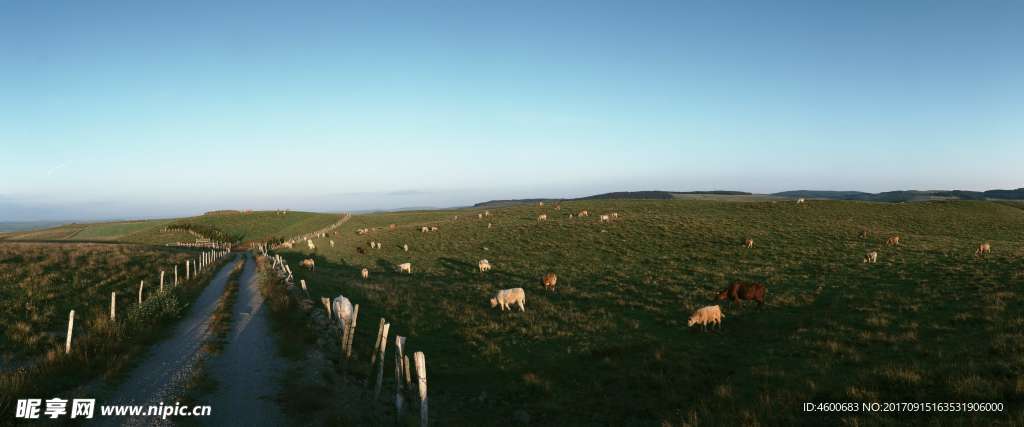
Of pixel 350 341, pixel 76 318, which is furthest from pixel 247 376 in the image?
pixel 76 318

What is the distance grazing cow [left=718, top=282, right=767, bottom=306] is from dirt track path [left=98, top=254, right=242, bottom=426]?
20.2 metres

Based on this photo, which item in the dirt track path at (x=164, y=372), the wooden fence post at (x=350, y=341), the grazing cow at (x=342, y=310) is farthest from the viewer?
the grazing cow at (x=342, y=310)

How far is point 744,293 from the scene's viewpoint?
65.2ft

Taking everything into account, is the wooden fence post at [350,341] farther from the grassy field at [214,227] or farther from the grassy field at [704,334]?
the grassy field at [214,227]

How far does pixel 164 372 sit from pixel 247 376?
2.19m

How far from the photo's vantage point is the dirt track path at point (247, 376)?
9.23m

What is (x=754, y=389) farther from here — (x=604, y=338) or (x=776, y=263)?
(x=776, y=263)

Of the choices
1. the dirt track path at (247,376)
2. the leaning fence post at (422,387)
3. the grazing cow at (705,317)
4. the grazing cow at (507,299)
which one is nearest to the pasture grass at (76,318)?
the dirt track path at (247,376)

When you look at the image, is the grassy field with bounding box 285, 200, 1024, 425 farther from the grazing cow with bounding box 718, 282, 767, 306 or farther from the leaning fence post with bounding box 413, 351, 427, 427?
the leaning fence post with bounding box 413, 351, 427, 427

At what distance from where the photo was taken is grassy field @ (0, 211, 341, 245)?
248ft

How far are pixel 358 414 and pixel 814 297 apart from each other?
66.0 ft

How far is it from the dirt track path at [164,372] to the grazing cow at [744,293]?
20.2m

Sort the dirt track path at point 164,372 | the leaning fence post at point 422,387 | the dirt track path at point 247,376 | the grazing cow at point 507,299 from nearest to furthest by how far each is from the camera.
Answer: the leaning fence post at point 422,387
the dirt track path at point 247,376
the dirt track path at point 164,372
the grazing cow at point 507,299

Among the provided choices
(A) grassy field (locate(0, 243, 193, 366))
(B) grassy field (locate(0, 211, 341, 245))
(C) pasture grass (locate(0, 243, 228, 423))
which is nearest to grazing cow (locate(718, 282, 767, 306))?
(C) pasture grass (locate(0, 243, 228, 423))
